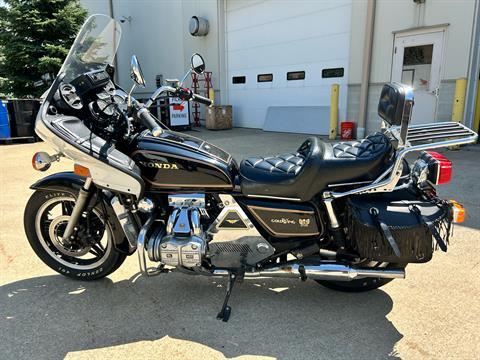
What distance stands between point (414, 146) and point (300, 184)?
66 cm

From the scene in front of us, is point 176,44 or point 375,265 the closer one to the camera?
point 375,265

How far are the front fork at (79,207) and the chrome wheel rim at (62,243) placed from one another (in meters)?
0.13

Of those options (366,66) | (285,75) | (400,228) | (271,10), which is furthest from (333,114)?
(400,228)

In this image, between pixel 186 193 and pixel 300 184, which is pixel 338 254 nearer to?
pixel 300 184

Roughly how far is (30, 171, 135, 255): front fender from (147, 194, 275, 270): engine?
1.14ft

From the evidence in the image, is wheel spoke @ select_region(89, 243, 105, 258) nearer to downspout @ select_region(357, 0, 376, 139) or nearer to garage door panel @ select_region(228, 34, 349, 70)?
downspout @ select_region(357, 0, 376, 139)

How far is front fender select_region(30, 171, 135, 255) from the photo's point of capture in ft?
8.30

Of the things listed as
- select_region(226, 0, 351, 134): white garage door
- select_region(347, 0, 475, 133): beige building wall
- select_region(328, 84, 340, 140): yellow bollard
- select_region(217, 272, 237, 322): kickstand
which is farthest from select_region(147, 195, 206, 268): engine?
select_region(226, 0, 351, 134): white garage door

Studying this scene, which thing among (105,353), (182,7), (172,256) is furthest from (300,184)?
(182,7)

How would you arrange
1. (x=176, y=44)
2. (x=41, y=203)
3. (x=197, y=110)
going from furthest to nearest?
(x=176, y=44) < (x=197, y=110) < (x=41, y=203)

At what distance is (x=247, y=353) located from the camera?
2.07m

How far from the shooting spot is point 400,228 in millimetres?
2059

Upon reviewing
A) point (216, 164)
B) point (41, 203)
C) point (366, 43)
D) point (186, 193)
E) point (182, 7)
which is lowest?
point (41, 203)

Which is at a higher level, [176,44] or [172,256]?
[176,44]
